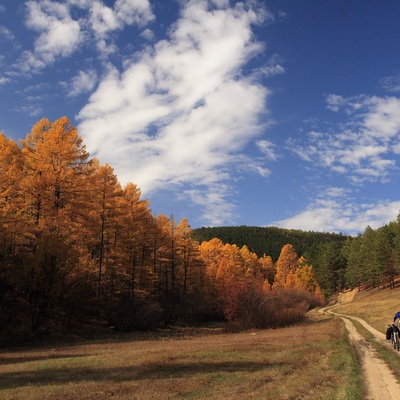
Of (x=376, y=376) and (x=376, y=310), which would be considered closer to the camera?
(x=376, y=376)

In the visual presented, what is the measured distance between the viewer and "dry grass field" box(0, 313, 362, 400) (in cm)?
1135

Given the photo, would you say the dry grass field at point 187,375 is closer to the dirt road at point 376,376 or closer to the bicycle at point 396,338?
the dirt road at point 376,376

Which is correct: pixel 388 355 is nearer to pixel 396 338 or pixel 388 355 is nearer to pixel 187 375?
pixel 396 338

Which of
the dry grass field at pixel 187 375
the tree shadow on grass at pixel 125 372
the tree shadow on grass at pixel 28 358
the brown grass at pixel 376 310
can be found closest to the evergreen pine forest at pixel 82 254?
the tree shadow on grass at pixel 28 358

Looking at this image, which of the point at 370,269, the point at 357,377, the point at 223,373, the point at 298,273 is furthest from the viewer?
the point at 298,273

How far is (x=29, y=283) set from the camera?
91.0 ft

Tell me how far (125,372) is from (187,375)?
2339 mm

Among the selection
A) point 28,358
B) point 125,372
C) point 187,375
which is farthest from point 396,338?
point 28,358

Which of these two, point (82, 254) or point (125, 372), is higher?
point (82, 254)

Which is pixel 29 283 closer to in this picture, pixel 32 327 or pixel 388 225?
pixel 32 327

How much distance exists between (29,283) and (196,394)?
20.3 meters

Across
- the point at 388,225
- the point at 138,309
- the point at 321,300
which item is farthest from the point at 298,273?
the point at 138,309

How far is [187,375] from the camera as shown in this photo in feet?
46.9

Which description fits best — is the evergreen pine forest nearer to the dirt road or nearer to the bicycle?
the dirt road
